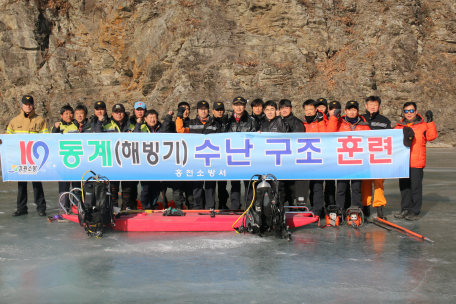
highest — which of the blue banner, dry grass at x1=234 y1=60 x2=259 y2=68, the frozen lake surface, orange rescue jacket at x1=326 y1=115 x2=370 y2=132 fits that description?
dry grass at x1=234 y1=60 x2=259 y2=68

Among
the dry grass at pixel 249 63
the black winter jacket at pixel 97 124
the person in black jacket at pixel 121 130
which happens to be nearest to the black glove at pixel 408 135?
the person in black jacket at pixel 121 130

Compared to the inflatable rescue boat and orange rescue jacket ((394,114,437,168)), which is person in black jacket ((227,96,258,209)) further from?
orange rescue jacket ((394,114,437,168))

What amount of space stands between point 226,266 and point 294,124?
2.99 m

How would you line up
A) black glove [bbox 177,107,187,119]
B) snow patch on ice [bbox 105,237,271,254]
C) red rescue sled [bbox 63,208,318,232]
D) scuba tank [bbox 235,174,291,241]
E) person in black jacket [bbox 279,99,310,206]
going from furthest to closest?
1. black glove [bbox 177,107,187,119]
2. person in black jacket [bbox 279,99,310,206]
3. red rescue sled [bbox 63,208,318,232]
4. scuba tank [bbox 235,174,291,241]
5. snow patch on ice [bbox 105,237,271,254]

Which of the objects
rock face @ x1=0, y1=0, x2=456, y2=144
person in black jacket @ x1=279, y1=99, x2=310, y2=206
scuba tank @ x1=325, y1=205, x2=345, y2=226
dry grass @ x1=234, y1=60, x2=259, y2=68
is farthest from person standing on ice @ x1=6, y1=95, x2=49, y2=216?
dry grass @ x1=234, y1=60, x2=259, y2=68

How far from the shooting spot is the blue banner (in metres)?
5.98

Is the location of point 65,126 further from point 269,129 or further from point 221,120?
point 269,129

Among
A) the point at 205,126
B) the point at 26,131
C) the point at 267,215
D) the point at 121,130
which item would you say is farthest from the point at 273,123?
the point at 26,131

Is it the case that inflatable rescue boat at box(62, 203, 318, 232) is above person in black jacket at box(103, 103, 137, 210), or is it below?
below

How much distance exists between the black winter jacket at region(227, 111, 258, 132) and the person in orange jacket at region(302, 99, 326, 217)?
A: 86 cm

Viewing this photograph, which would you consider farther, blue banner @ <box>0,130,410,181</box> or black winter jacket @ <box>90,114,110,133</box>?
black winter jacket @ <box>90,114,110,133</box>

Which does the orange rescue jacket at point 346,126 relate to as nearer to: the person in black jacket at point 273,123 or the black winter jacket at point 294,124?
the black winter jacket at point 294,124

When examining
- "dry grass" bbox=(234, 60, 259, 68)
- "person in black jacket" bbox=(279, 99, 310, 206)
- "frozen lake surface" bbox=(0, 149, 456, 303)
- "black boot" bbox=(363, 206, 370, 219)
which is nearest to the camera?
"frozen lake surface" bbox=(0, 149, 456, 303)

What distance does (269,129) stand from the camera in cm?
615
